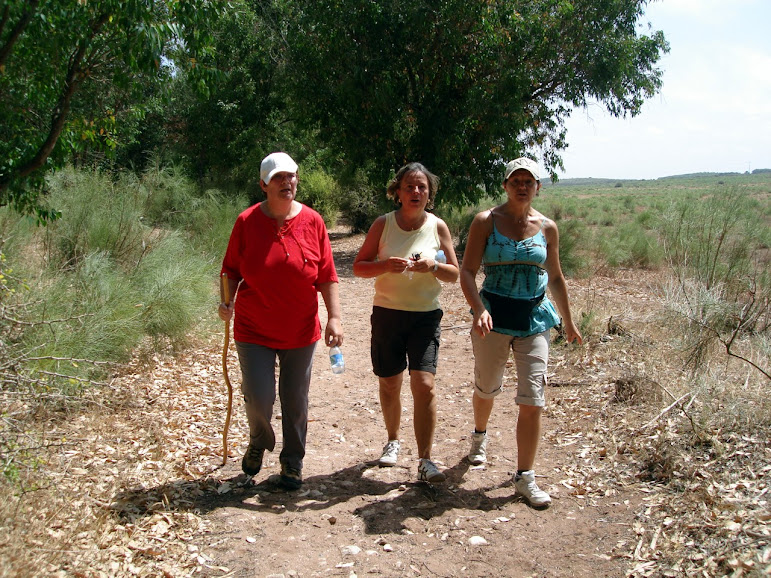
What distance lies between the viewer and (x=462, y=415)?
625 cm

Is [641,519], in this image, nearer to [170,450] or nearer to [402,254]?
[402,254]

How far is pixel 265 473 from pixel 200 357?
9.47 ft

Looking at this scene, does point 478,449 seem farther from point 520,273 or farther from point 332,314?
point 332,314

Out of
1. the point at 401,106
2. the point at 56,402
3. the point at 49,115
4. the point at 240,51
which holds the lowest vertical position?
the point at 56,402

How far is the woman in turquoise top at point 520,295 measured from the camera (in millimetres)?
4242

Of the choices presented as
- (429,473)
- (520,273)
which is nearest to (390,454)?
(429,473)

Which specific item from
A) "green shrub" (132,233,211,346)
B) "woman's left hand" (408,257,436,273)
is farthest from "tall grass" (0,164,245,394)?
"woman's left hand" (408,257,436,273)

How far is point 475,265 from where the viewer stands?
4457 mm

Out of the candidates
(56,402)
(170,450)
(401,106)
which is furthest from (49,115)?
(401,106)

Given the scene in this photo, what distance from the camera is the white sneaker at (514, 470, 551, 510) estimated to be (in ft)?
13.9

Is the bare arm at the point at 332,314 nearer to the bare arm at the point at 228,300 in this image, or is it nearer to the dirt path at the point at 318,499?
the bare arm at the point at 228,300

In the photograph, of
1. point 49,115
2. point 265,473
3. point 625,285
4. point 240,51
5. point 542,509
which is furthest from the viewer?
point 240,51

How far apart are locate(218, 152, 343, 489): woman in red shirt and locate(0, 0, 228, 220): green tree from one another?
204 centimetres

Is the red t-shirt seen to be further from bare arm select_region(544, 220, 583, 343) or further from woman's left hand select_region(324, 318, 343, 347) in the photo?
bare arm select_region(544, 220, 583, 343)
